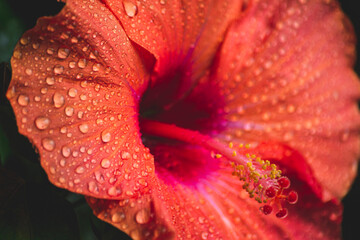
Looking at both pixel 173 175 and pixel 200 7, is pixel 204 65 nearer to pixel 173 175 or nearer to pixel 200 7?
pixel 200 7

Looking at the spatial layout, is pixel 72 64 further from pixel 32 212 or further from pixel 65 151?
pixel 32 212

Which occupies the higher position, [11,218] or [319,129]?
[319,129]

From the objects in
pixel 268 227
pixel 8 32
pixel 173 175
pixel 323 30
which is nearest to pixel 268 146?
pixel 268 227

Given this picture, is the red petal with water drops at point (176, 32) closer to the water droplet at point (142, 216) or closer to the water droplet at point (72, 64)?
the water droplet at point (72, 64)

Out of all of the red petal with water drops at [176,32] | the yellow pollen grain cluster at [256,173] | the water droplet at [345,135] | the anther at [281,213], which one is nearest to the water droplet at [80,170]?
the red petal with water drops at [176,32]

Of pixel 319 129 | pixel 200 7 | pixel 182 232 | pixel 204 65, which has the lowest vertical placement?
pixel 182 232

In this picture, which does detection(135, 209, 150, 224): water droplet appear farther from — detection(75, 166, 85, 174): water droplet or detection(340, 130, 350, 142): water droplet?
detection(340, 130, 350, 142): water droplet
